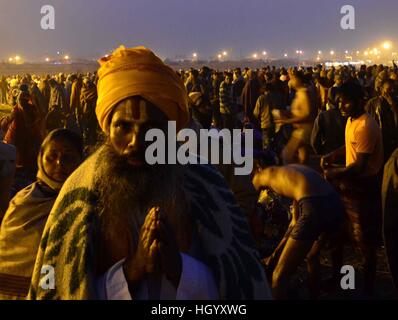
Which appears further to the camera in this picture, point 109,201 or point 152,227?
point 109,201

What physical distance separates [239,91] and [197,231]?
16.6 metres

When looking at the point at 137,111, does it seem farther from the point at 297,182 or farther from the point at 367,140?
the point at 367,140

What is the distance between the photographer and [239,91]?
18.5 meters

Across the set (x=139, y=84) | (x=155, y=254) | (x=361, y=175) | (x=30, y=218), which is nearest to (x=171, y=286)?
(x=155, y=254)

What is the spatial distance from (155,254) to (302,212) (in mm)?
2717

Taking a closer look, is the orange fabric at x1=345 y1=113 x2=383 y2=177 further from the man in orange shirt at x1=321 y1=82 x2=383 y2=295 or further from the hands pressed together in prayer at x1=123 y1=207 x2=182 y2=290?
the hands pressed together in prayer at x1=123 y1=207 x2=182 y2=290

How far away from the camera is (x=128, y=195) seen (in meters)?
2.07

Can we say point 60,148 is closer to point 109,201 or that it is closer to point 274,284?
point 109,201

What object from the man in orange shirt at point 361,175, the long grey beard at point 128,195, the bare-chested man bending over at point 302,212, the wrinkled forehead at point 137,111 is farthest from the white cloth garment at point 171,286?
the man in orange shirt at point 361,175

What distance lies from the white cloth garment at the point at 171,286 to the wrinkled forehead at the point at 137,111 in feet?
1.59

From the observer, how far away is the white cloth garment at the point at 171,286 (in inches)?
78.8

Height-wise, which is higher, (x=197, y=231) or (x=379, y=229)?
(x=379, y=229)

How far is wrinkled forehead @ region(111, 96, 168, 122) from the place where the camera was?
208cm
